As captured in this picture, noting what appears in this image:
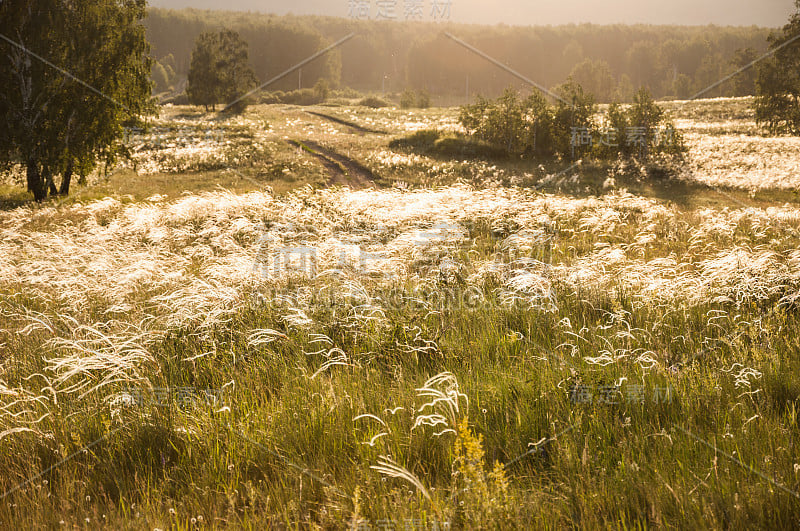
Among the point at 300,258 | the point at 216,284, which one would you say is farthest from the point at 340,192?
the point at 216,284

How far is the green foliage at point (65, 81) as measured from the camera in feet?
45.2

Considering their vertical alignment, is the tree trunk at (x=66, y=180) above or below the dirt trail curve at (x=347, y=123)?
below

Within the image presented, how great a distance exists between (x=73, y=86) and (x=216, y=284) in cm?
1384

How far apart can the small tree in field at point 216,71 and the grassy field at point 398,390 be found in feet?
179

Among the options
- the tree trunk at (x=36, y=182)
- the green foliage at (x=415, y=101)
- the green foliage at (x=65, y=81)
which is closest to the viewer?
the green foliage at (x=65, y=81)

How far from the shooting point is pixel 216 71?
55469 millimetres

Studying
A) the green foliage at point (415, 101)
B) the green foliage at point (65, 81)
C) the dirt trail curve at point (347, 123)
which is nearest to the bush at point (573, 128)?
the dirt trail curve at point (347, 123)

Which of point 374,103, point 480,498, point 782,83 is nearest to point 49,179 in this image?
point 480,498

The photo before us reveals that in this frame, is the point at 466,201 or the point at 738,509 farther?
the point at 466,201

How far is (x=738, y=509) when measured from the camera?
2025mm

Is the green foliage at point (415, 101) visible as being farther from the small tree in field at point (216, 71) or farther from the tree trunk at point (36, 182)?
the tree trunk at point (36, 182)

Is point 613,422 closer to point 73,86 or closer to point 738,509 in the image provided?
point 738,509
